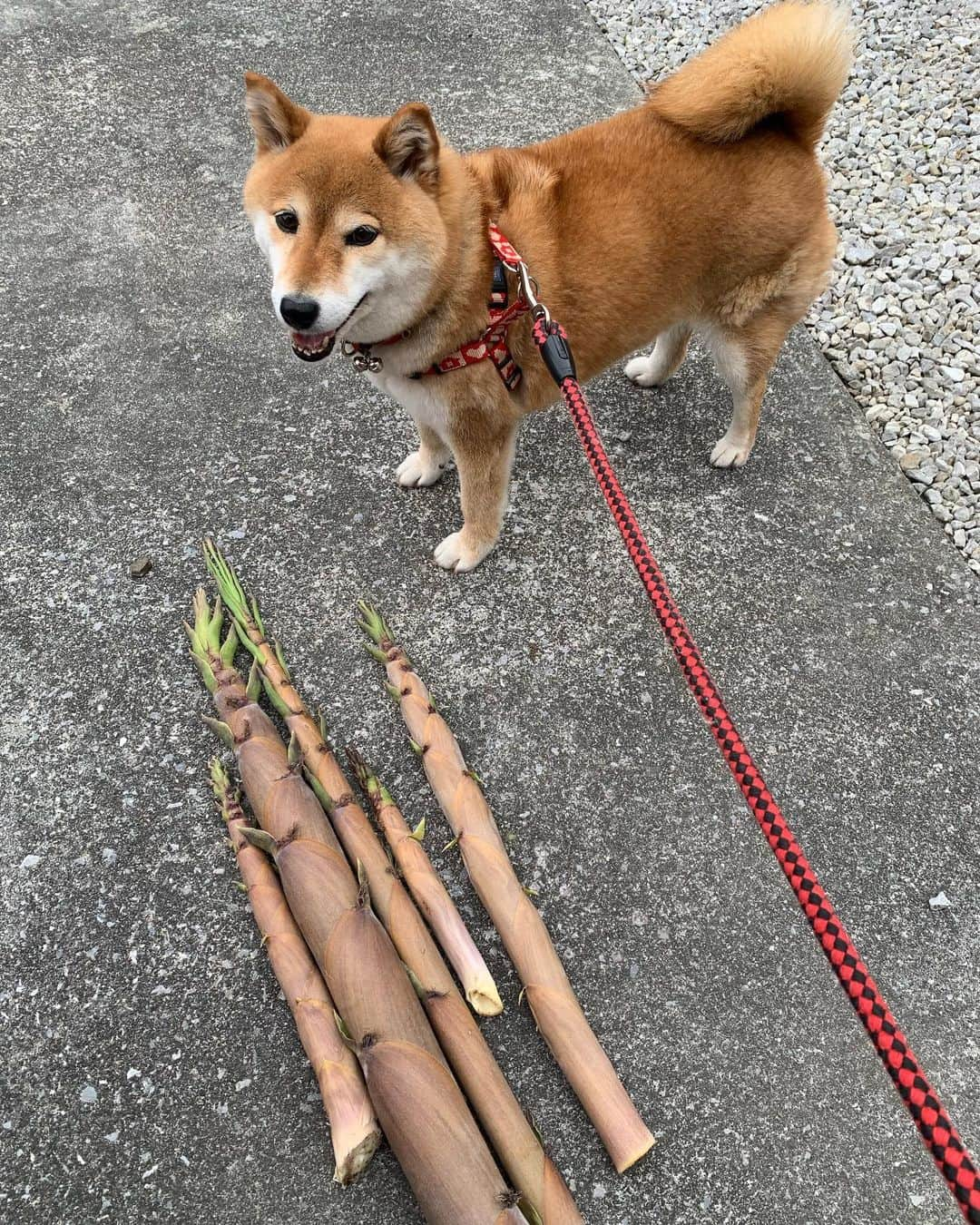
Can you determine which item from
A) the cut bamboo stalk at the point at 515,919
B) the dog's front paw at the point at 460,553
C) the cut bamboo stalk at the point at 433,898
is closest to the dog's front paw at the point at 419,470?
the dog's front paw at the point at 460,553

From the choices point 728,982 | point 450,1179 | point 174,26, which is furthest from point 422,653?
point 174,26

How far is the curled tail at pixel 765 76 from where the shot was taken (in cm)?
231

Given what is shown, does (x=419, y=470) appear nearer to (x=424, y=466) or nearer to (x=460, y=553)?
(x=424, y=466)

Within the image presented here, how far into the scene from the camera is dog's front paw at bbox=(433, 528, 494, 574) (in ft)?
9.08

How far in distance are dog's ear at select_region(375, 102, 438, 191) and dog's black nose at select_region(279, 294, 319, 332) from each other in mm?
457

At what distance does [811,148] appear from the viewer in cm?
257

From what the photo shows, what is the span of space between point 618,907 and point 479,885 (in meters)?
0.39

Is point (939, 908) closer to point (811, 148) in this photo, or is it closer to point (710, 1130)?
point (710, 1130)

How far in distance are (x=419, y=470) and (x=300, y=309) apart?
1.06 meters

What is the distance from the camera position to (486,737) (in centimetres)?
243

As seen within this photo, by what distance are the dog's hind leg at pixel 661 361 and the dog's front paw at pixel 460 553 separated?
108 cm

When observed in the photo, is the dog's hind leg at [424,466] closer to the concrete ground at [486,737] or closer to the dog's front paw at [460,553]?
the concrete ground at [486,737]

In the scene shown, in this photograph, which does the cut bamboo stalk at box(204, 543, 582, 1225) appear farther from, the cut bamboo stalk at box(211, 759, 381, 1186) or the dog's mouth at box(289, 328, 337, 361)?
the dog's mouth at box(289, 328, 337, 361)

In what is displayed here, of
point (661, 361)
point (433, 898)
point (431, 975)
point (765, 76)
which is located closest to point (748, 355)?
point (661, 361)
